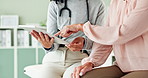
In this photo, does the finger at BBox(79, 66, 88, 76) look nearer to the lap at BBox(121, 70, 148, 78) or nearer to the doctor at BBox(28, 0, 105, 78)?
the lap at BBox(121, 70, 148, 78)

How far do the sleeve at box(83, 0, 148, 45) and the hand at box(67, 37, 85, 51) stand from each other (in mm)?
323

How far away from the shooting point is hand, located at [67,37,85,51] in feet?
5.34

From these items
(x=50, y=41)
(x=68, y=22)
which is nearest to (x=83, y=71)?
(x=50, y=41)

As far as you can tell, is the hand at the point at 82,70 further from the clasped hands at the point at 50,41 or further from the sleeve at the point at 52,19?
the sleeve at the point at 52,19

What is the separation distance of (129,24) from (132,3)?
0.11 metres

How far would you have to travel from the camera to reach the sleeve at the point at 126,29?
121cm

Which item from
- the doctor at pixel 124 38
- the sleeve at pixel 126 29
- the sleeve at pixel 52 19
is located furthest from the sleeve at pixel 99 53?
the sleeve at pixel 52 19

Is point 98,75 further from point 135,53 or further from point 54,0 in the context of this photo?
point 54,0

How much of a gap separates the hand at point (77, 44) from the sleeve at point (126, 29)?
0.32 m

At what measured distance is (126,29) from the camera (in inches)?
48.8

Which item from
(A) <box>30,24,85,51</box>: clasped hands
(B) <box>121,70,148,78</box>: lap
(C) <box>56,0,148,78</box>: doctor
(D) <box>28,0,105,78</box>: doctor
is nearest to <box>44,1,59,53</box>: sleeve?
(D) <box>28,0,105,78</box>: doctor

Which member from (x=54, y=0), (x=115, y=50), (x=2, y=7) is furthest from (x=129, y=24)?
(x=2, y=7)

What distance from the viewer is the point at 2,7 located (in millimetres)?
3709

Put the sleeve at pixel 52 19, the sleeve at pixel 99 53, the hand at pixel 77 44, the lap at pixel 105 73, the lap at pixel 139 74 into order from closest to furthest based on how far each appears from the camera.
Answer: the lap at pixel 139 74
the lap at pixel 105 73
the sleeve at pixel 99 53
the hand at pixel 77 44
the sleeve at pixel 52 19
